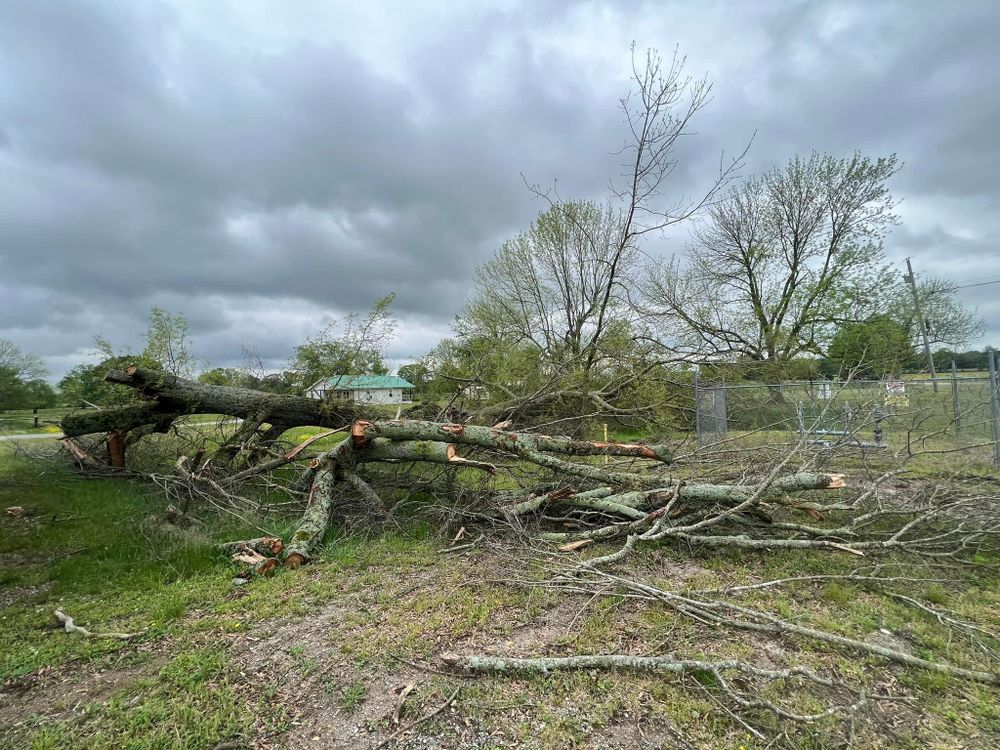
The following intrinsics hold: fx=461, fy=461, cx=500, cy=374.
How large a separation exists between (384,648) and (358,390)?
582cm

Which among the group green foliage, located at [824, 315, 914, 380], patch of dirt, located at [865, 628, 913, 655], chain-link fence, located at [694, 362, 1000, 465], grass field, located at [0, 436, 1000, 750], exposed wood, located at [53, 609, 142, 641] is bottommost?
patch of dirt, located at [865, 628, 913, 655]

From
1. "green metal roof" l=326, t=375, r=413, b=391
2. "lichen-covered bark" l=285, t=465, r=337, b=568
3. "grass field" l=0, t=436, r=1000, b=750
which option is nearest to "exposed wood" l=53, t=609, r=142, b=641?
"grass field" l=0, t=436, r=1000, b=750

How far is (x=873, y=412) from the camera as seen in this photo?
4641 millimetres

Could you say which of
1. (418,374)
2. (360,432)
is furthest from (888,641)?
(418,374)

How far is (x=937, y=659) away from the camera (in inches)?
97.3

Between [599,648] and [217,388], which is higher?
[217,388]

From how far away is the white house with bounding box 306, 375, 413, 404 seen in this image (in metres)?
7.12

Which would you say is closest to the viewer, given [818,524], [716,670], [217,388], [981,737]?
[981,737]

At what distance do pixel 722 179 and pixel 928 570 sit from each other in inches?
183

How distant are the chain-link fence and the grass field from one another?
80.5 inches

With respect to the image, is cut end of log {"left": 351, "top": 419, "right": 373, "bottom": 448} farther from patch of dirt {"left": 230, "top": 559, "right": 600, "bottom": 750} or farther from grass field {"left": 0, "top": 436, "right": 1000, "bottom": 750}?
patch of dirt {"left": 230, "top": 559, "right": 600, "bottom": 750}

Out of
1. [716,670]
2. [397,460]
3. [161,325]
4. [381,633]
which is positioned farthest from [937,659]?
[161,325]

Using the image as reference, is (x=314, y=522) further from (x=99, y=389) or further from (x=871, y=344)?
(x=871, y=344)

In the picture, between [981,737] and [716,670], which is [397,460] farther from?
[981,737]
